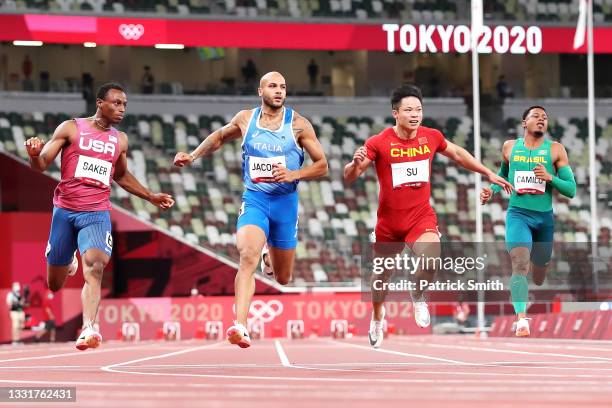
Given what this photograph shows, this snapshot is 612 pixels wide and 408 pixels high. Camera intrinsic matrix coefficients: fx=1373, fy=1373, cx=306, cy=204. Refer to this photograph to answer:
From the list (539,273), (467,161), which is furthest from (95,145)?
(539,273)

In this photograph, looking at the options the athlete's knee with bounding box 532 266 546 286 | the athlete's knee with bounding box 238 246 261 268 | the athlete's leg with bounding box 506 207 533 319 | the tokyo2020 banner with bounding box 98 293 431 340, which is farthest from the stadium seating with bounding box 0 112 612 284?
the athlete's knee with bounding box 238 246 261 268

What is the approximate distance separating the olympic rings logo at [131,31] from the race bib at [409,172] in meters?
32.2

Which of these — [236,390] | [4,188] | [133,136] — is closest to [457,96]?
[133,136]

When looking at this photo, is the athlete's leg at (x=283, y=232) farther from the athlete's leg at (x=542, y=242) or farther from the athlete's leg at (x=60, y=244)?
the athlete's leg at (x=542, y=242)

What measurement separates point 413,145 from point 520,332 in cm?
239

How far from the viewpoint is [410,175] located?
14266mm

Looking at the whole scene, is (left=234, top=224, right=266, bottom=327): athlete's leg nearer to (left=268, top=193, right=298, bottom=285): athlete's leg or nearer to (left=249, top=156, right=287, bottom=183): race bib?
(left=268, top=193, right=298, bottom=285): athlete's leg

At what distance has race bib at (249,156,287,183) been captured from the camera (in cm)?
1335

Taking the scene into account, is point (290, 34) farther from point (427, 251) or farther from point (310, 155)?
point (310, 155)

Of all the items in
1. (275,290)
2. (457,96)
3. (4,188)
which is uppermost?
(457,96)

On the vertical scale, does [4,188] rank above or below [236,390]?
above

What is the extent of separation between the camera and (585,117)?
48812 millimetres

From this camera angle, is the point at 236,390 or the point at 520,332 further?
the point at 520,332

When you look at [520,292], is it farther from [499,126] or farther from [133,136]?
[499,126]
